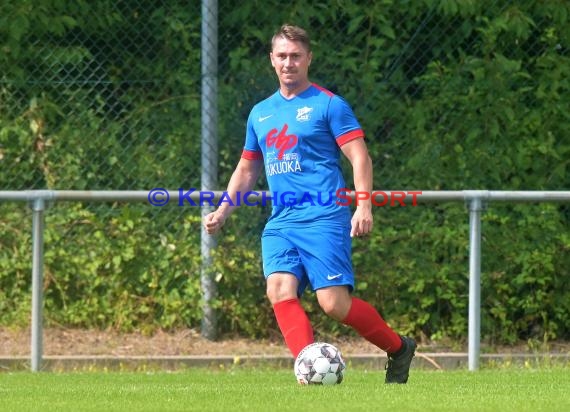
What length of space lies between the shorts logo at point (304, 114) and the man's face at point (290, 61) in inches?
5.7

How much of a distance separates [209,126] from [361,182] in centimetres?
301

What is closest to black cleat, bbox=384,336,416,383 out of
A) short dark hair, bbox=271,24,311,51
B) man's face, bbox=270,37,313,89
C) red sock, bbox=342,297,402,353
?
red sock, bbox=342,297,402,353

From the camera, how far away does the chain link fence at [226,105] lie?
30.6ft

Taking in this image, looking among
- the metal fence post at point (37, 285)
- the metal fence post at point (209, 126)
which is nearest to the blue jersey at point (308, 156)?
the metal fence post at point (37, 285)

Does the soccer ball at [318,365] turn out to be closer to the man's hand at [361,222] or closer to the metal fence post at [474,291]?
the man's hand at [361,222]

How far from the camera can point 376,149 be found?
9.48m

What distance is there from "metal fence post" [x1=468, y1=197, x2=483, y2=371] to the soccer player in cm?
177

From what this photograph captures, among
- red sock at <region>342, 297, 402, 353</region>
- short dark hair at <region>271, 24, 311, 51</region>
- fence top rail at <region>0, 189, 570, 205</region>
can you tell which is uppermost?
short dark hair at <region>271, 24, 311, 51</region>

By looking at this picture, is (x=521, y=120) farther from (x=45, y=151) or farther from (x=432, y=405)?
(x=432, y=405)

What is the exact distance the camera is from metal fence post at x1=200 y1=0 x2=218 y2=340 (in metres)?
9.05

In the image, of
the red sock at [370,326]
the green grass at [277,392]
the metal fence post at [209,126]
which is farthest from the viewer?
the metal fence post at [209,126]

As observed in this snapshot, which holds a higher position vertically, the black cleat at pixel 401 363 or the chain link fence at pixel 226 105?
the chain link fence at pixel 226 105

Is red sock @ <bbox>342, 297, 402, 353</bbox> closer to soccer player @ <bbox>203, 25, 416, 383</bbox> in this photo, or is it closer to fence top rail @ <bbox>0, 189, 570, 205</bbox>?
soccer player @ <bbox>203, 25, 416, 383</bbox>

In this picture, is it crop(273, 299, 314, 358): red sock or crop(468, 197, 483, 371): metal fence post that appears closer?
crop(273, 299, 314, 358): red sock
